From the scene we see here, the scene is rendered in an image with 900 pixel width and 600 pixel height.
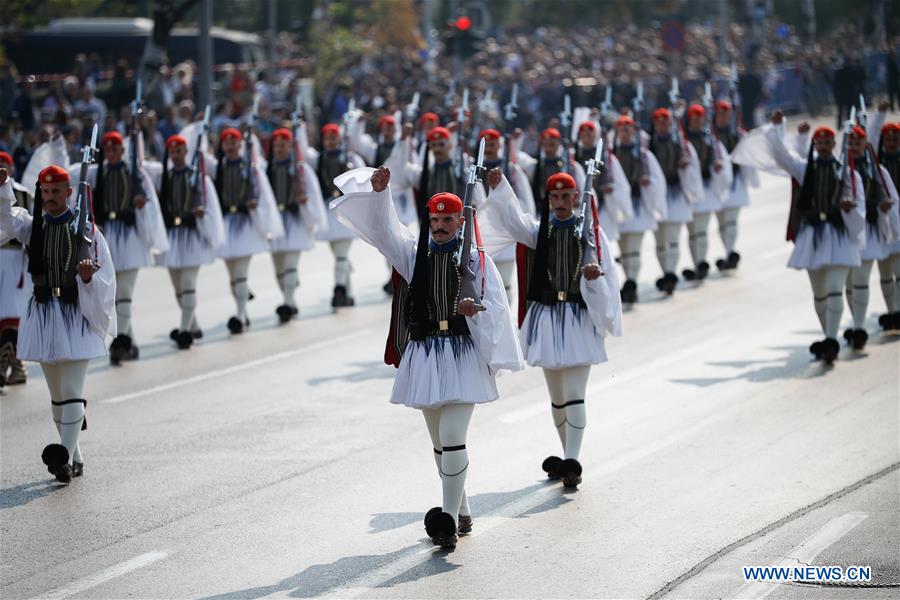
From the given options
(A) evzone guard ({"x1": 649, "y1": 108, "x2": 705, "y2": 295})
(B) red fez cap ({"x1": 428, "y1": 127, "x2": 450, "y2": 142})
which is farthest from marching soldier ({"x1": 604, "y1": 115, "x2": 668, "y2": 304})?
(B) red fez cap ({"x1": 428, "y1": 127, "x2": 450, "y2": 142})

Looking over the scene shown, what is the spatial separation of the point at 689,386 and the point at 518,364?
5.32m

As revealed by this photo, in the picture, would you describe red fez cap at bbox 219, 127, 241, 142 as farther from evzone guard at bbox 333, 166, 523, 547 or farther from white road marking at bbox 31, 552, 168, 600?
white road marking at bbox 31, 552, 168, 600

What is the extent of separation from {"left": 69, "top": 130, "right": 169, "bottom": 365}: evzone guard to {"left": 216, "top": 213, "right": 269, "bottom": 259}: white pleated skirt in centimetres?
177

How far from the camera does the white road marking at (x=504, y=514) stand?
8961 millimetres

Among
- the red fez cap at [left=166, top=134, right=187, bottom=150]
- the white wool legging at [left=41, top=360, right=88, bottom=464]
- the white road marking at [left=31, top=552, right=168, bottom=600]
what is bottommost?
the white road marking at [left=31, top=552, right=168, bottom=600]

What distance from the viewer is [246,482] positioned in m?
11.4

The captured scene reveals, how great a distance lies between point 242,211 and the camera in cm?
1848

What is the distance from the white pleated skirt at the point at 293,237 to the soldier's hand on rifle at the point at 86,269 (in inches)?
305

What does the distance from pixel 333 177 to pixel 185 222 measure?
324cm

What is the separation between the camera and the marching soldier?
20.1 meters

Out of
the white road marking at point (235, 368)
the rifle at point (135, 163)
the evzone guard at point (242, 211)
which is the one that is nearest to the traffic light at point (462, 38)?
the evzone guard at point (242, 211)

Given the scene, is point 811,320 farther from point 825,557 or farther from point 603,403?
point 825,557

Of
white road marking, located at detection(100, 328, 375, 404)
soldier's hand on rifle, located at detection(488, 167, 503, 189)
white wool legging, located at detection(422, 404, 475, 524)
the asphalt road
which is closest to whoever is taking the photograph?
the asphalt road

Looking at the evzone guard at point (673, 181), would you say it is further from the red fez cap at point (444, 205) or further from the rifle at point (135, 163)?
the red fez cap at point (444, 205)
